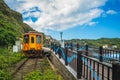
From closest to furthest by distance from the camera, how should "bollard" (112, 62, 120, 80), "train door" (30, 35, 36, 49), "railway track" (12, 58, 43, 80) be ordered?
"bollard" (112, 62, 120, 80)
"railway track" (12, 58, 43, 80)
"train door" (30, 35, 36, 49)

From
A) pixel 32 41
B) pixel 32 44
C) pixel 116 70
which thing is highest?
pixel 32 41

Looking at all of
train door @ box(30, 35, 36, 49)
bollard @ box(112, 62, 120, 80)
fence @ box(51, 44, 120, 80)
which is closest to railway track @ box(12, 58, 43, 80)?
fence @ box(51, 44, 120, 80)

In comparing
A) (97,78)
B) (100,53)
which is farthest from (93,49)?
(97,78)

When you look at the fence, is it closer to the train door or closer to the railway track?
the railway track

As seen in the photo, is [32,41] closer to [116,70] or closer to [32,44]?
[32,44]

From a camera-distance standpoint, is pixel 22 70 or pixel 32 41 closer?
pixel 22 70

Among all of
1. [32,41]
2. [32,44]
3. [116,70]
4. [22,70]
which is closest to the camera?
[116,70]

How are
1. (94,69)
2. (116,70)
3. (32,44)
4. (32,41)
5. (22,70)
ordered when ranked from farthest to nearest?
(32,44)
(32,41)
(22,70)
(94,69)
(116,70)

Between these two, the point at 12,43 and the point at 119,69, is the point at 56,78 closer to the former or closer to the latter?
the point at 119,69

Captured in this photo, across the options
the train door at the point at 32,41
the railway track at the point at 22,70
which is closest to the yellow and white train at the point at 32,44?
the train door at the point at 32,41

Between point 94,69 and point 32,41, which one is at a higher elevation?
point 32,41

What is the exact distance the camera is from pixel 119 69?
5.90 m

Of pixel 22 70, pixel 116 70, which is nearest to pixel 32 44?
pixel 22 70

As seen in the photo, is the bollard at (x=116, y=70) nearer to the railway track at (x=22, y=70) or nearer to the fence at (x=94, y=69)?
the fence at (x=94, y=69)
